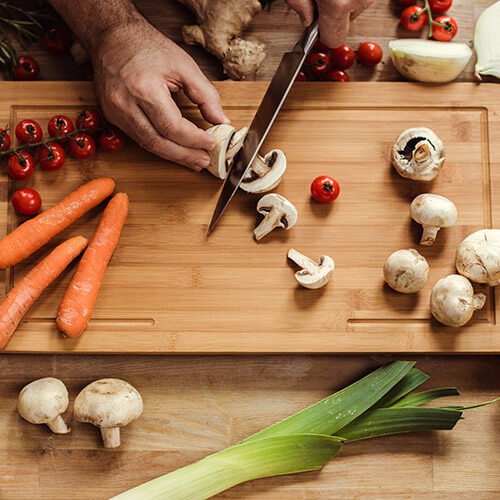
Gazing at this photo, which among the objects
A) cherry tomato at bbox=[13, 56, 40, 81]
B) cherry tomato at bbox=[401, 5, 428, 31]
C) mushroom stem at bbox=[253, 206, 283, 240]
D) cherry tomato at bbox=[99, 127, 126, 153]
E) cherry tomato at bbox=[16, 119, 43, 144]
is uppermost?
cherry tomato at bbox=[401, 5, 428, 31]

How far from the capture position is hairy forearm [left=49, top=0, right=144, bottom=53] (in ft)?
5.89

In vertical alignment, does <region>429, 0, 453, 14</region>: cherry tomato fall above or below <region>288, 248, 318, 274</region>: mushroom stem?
above

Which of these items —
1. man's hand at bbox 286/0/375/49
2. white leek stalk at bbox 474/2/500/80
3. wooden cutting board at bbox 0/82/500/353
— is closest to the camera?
man's hand at bbox 286/0/375/49

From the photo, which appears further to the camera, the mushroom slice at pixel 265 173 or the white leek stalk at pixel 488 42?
the white leek stalk at pixel 488 42

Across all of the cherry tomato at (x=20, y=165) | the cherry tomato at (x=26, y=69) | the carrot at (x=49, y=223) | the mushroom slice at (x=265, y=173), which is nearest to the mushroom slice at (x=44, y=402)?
the carrot at (x=49, y=223)

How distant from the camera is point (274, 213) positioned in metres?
1.79

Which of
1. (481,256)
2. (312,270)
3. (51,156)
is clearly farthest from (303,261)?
(51,156)

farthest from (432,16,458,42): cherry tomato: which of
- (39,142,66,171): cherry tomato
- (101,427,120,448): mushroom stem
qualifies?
(101,427,120,448): mushroom stem

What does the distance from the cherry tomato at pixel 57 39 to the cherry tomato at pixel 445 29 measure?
4.45 ft

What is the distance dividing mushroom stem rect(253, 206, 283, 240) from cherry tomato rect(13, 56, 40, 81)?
1004mm

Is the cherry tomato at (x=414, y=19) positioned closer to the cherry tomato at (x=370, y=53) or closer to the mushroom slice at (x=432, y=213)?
the cherry tomato at (x=370, y=53)

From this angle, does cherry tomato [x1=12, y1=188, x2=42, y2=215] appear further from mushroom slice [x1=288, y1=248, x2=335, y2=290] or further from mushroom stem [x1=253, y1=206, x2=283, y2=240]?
mushroom slice [x1=288, y1=248, x2=335, y2=290]

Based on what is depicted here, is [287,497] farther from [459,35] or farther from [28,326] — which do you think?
[459,35]

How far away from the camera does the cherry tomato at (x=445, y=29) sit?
1.96m
